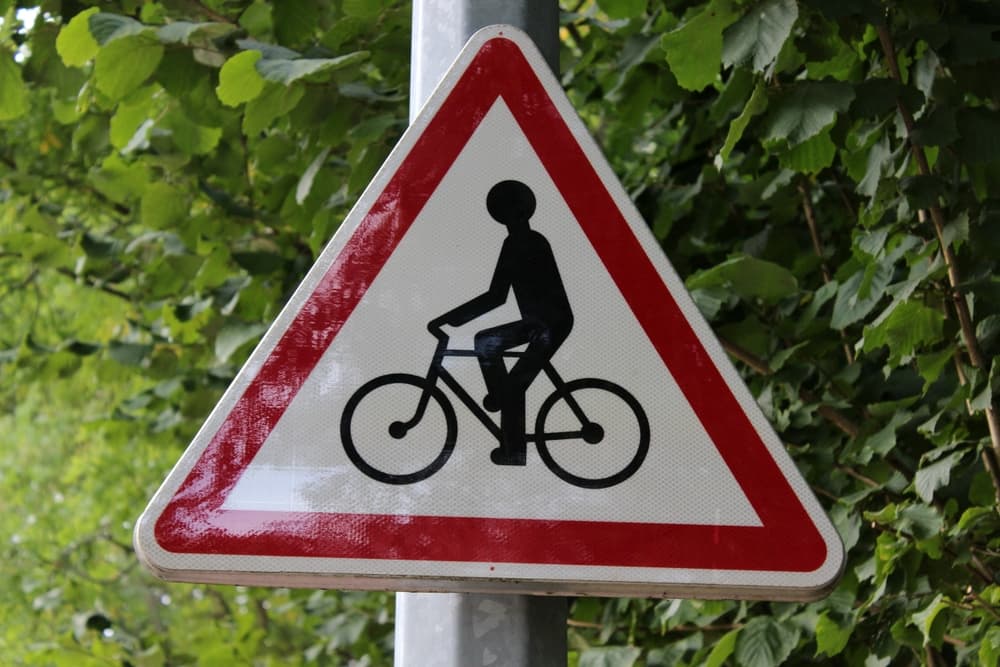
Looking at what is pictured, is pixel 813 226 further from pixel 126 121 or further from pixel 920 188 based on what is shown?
pixel 126 121

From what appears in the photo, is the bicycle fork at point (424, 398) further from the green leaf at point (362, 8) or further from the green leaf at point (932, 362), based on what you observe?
the green leaf at point (362, 8)

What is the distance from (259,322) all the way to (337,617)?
197cm

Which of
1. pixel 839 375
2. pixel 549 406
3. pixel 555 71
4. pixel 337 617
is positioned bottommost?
pixel 337 617

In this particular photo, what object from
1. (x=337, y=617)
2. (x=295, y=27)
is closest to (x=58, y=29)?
(x=295, y=27)

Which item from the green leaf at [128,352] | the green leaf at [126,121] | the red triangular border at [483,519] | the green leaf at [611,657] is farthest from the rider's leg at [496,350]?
the green leaf at [128,352]

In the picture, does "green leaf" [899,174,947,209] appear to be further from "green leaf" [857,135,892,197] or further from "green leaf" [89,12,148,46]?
"green leaf" [89,12,148,46]

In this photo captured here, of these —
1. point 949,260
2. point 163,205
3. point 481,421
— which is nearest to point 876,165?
point 949,260

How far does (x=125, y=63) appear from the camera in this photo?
283 centimetres

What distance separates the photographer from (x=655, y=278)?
164 cm

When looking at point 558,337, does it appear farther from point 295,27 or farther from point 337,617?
point 337,617

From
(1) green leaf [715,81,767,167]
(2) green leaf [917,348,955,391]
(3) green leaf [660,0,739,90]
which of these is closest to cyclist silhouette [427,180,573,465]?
(1) green leaf [715,81,767,167]

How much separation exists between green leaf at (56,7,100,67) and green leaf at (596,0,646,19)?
1.13 meters

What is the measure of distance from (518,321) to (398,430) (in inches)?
7.8

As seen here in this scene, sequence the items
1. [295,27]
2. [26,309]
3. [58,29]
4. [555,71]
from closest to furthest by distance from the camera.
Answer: [555,71] → [295,27] → [58,29] → [26,309]
